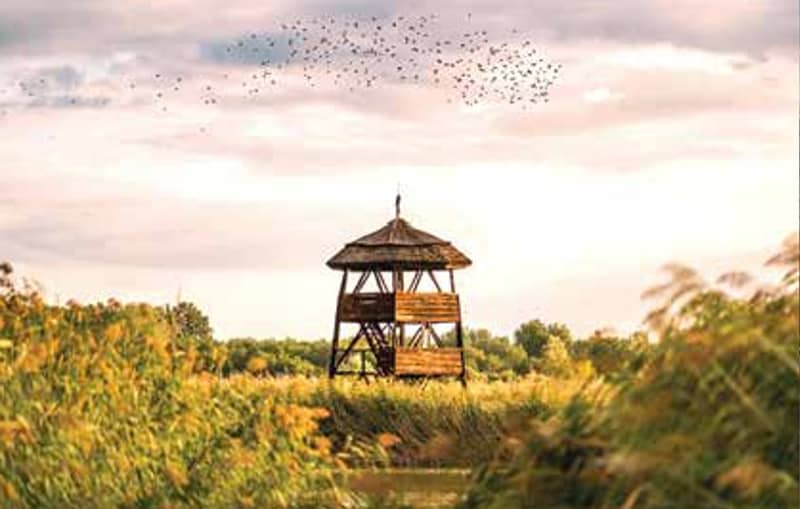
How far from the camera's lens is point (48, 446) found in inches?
444

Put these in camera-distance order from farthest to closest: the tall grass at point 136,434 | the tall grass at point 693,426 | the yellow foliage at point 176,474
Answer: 1. the tall grass at point 136,434
2. the yellow foliage at point 176,474
3. the tall grass at point 693,426

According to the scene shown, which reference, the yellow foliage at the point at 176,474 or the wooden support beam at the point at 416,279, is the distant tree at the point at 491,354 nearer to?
the wooden support beam at the point at 416,279

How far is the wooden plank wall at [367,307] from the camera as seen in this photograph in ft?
116

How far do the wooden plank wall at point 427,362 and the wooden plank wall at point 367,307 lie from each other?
800 millimetres

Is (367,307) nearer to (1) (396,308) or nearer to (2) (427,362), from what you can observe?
(1) (396,308)

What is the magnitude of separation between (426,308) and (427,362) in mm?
1117

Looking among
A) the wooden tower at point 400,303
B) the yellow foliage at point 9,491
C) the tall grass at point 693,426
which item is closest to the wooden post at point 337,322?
the wooden tower at point 400,303

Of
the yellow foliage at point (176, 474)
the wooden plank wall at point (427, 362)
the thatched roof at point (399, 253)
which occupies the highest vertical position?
the thatched roof at point (399, 253)

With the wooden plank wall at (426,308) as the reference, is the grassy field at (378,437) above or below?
below

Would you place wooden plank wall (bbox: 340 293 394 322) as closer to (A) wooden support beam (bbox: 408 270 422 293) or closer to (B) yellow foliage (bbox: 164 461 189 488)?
(A) wooden support beam (bbox: 408 270 422 293)

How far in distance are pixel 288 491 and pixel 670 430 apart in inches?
217

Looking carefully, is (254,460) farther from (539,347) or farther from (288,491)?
(539,347)

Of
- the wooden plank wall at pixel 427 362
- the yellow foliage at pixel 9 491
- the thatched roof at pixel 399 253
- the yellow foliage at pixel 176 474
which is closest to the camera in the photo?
the yellow foliage at pixel 9 491

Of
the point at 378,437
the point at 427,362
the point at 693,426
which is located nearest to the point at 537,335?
the point at 427,362
